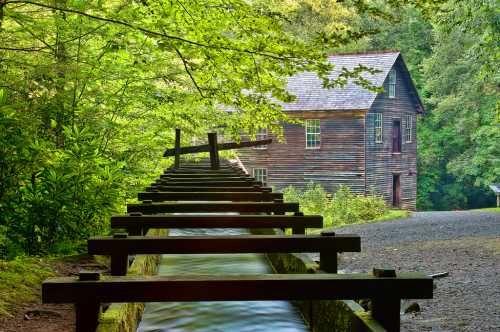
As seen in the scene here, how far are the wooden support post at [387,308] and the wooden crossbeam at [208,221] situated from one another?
2.49m

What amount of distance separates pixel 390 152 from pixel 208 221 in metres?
37.5

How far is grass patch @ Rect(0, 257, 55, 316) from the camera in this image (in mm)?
5406

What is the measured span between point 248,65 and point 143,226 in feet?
10.00

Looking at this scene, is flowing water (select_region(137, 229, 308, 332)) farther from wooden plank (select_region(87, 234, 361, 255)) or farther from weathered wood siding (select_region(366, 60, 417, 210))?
weathered wood siding (select_region(366, 60, 417, 210))

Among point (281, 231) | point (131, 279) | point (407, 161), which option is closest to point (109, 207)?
point (281, 231)

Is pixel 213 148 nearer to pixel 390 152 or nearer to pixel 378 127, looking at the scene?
pixel 378 127

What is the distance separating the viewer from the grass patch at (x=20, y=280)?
541cm

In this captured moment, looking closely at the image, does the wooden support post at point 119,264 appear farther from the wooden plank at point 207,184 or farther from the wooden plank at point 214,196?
the wooden plank at point 207,184

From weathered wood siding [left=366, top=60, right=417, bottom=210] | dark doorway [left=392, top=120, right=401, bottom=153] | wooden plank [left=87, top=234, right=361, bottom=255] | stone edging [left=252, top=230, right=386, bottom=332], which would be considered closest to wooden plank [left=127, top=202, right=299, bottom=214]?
stone edging [left=252, top=230, right=386, bottom=332]

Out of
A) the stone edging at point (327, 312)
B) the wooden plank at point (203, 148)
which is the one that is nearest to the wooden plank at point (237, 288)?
the stone edging at point (327, 312)

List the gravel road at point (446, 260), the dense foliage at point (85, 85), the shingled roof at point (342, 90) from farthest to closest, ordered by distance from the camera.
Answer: the shingled roof at point (342, 90) < the gravel road at point (446, 260) < the dense foliage at point (85, 85)

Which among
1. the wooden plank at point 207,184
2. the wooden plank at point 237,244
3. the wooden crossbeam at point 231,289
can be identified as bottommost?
the wooden crossbeam at point 231,289

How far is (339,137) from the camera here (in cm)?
3903

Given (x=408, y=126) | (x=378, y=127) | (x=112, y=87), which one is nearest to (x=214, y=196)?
(x=112, y=87)
